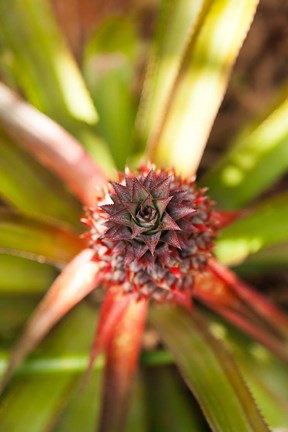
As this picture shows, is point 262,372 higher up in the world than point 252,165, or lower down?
lower down

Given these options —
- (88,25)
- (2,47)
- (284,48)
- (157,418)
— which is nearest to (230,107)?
(284,48)

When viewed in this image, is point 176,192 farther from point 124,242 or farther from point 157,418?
point 157,418

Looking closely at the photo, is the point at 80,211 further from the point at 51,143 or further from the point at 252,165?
the point at 252,165

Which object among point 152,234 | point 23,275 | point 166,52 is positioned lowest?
point 152,234

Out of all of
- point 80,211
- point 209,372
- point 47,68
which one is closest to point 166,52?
point 47,68

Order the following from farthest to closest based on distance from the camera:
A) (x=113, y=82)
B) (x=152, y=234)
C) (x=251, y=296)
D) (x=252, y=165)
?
(x=113, y=82), (x=252, y=165), (x=251, y=296), (x=152, y=234)

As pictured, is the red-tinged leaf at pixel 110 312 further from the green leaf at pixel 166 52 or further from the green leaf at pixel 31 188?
the green leaf at pixel 166 52
